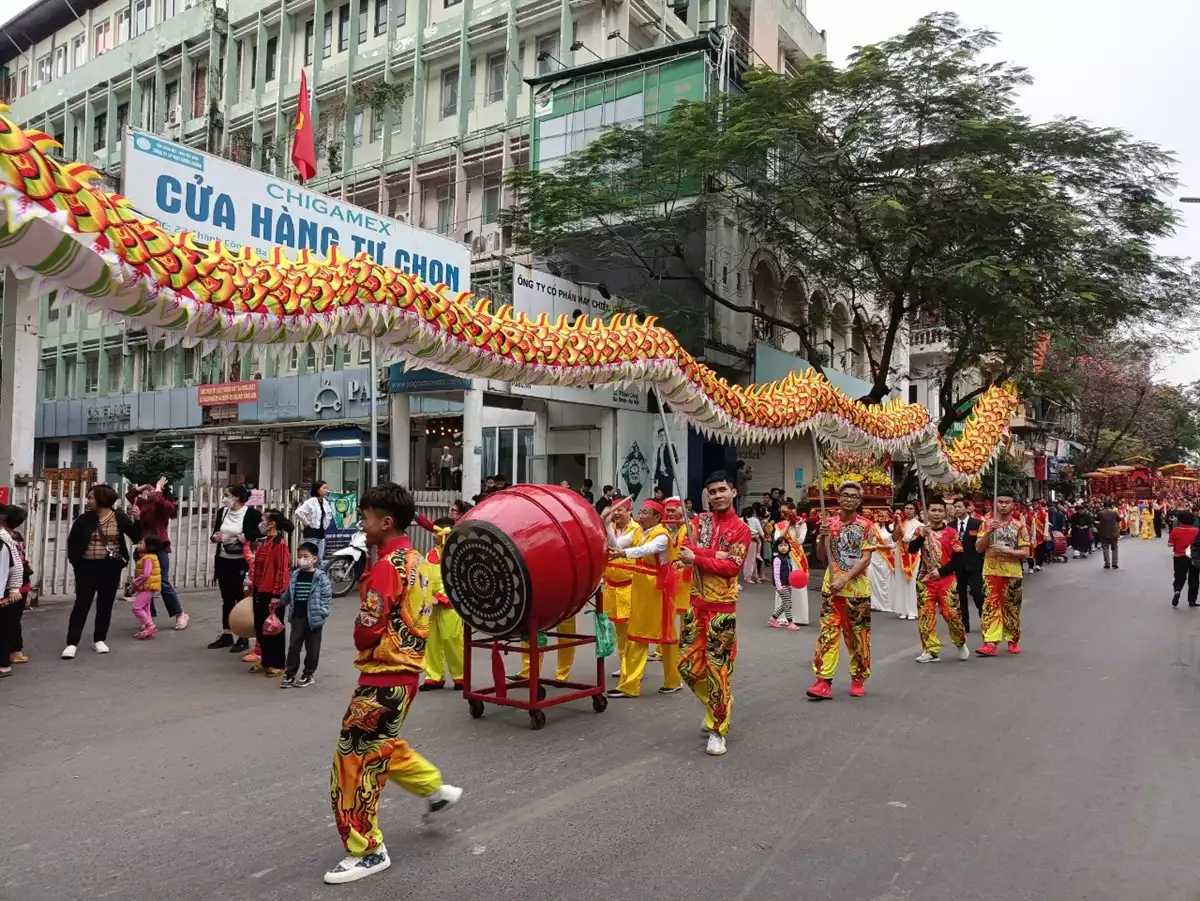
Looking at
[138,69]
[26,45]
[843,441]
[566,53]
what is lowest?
[843,441]

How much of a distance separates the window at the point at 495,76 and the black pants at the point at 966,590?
19575 millimetres

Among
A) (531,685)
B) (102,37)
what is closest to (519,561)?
(531,685)

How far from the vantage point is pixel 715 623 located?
567cm

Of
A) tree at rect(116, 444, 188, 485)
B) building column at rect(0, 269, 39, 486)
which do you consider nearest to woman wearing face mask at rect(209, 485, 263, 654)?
building column at rect(0, 269, 39, 486)

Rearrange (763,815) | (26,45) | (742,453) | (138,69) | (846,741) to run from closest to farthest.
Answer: (763,815) < (846,741) < (742,453) < (138,69) < (26,45)

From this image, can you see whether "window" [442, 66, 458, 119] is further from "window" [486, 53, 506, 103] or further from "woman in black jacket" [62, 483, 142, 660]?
"woman in black jacket" [62, 483, 142, 660]

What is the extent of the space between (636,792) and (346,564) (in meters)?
8.94

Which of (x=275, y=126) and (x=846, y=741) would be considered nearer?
(x=846, y=741)

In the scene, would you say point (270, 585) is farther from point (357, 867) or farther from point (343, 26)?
point (343, 26)

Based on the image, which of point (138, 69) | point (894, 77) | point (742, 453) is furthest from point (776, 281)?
point (138, 69)

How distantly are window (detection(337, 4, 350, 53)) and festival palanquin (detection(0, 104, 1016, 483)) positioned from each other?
18.7 m

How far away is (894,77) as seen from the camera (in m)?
17.4

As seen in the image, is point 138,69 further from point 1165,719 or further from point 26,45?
point 1165,719

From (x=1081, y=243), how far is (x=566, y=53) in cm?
1320
